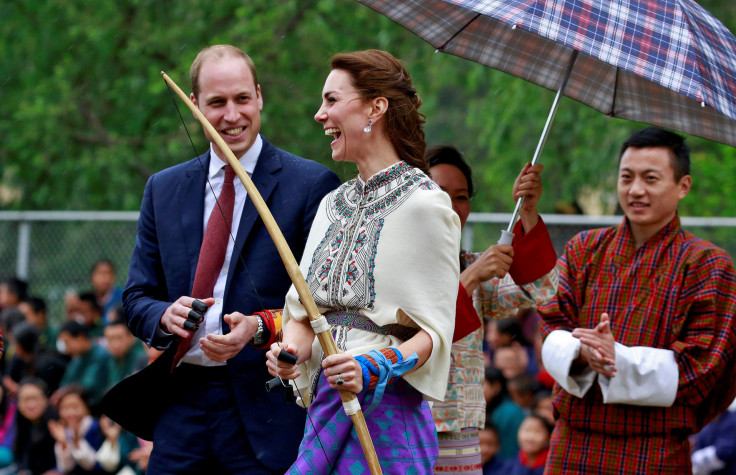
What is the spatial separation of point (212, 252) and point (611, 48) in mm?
1507

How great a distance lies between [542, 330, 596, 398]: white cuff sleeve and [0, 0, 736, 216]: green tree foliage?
7.20 m

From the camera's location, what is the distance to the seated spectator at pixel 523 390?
7172mm

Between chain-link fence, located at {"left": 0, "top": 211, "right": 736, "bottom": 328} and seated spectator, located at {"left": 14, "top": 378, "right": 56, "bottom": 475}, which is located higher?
chain-link fence, located at {"left": 0, "top": 211, "right": 736, "bottom": 328}

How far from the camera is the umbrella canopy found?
3438 mm

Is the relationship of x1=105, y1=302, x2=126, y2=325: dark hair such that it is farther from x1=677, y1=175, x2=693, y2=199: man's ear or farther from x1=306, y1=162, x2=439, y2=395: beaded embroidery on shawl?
x1=306, y1=162, x2=439, y2=395: beaded embroidery on shawl

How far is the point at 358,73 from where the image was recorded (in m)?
3.43

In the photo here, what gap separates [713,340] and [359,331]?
5.56ft

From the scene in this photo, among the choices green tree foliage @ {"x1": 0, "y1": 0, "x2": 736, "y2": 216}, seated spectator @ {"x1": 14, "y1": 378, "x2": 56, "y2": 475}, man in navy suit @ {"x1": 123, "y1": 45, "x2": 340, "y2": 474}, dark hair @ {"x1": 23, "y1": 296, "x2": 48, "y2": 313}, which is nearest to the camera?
man in navy suit @ {"x1": 123, "y1": 45, "x2": 340, "y2": 474}

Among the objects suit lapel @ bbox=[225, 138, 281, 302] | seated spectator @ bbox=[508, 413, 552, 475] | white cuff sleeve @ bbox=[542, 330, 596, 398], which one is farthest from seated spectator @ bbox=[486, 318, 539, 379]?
suit lapel @ bbox=[225, 138, 281, 302]

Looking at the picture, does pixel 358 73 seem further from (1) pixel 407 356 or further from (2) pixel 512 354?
(2) pixel 512 354

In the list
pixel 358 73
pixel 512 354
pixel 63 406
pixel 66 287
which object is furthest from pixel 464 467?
pixel 66 287

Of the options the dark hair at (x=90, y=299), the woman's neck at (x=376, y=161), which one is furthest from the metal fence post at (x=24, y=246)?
the woman's neck at (x=376, y=161)

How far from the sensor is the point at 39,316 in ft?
33.3

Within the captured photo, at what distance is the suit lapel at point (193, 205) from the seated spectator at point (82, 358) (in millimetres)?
5031
